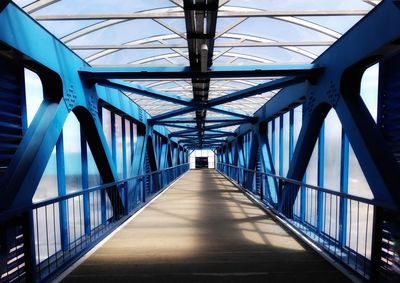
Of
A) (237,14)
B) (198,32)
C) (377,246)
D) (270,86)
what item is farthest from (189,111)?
(377,246)

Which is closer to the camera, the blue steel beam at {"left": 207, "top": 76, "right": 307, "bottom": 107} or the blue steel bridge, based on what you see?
the blue steel bridge

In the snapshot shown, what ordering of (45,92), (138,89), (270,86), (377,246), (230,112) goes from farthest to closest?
(230,112)
(138,89)
(270,86)
(45,92)
(377,246)

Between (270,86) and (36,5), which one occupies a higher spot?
(36,5)

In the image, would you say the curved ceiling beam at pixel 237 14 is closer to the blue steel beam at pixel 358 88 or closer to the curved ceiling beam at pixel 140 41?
the blue steel beam at pixel 358 88

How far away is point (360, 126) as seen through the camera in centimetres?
405

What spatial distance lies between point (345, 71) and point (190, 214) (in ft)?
14.5

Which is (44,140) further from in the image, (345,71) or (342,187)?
→ (342,187)

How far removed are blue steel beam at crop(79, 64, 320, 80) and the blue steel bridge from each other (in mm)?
28

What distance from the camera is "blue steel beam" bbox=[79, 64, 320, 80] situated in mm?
5555

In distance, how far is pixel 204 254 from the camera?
4.02m

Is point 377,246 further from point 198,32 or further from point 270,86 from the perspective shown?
point 270,86

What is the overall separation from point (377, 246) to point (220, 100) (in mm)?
6112

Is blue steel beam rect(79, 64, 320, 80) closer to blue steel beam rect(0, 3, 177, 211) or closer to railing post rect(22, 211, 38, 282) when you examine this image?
blue steel beam rect(0, 3, 177, 211)

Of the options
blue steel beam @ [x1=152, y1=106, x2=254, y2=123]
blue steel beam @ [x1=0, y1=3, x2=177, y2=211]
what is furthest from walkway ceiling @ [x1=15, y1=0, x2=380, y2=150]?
blue steel beam @ [x1=152, y1=106, x2=254, y2=123]
